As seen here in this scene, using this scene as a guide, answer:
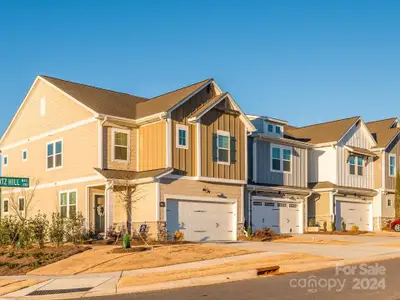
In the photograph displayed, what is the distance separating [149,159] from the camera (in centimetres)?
2920

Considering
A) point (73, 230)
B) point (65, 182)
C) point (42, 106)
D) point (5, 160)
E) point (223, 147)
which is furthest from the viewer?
point (5, 160)

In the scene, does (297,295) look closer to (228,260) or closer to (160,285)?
(160,285)

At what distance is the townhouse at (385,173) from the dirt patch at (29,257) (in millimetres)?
25262

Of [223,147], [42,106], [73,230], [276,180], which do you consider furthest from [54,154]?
[276,180]

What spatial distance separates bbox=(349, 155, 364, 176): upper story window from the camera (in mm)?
40094

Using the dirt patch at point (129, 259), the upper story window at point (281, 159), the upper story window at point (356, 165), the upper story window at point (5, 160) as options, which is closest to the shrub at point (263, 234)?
the upper story window at point (281, 159)

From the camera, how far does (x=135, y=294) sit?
47.4 ft

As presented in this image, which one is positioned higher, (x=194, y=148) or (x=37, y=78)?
(x=37, y=78)

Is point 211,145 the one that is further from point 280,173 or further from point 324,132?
point 324,132

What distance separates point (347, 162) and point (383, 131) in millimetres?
5931

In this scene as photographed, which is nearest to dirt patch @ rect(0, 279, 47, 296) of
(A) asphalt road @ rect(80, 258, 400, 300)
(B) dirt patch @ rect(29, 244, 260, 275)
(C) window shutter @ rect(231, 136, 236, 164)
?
(B) dirt patch @ rect(29, 244, 260, 275)

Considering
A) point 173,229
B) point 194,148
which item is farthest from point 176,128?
point 173,229

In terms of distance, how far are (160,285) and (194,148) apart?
14355mm

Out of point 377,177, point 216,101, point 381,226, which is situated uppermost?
point 216,101
